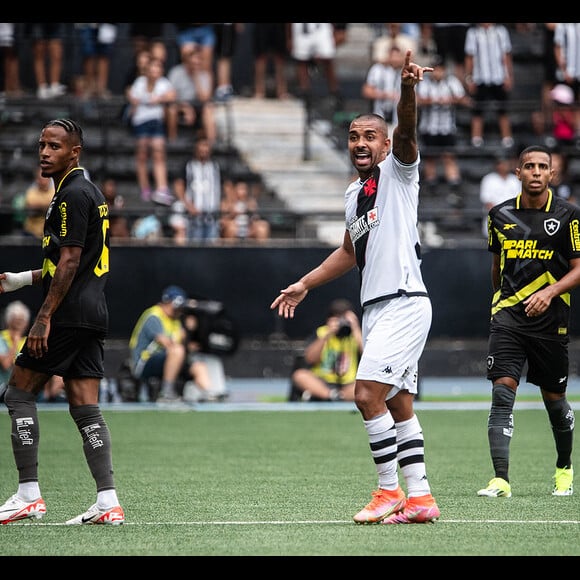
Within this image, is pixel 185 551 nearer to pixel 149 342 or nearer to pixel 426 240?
pixel 149 342

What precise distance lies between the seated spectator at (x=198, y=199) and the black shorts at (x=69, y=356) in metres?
12.9

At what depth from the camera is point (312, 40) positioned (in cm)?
2375

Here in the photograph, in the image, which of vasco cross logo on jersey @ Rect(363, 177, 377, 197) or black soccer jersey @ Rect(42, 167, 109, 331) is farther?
vasco cross logo on jersey @ Rect(363, 177, 377, 197)

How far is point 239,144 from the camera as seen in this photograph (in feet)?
76.5

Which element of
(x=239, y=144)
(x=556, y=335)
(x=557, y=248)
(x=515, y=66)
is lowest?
(x=556, y=335)

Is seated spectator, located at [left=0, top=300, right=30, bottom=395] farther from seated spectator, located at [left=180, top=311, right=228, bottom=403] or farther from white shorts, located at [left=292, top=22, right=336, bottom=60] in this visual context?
white shorts, located at [left=292, top=22, right=336, bottom=60]

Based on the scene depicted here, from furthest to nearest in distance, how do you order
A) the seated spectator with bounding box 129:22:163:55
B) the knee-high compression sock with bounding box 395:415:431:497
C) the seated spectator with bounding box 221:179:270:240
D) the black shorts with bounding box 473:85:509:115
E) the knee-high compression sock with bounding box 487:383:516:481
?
the black shorts with bounding box 473:85:509:115, the seated spectator with bounding box 129:22:163:55, the seated spectator with bounding box 221:179:270:240, the knee-high compression sock with bounding box 487:383:516:481, the knee-high compression sock with bounding box 395:415:431:497

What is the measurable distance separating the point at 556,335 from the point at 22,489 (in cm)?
374

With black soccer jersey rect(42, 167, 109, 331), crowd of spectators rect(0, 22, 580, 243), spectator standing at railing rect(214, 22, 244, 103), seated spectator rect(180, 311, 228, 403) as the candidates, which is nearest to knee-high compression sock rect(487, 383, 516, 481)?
black soccer jersey rect(42, 167, 109, 331)

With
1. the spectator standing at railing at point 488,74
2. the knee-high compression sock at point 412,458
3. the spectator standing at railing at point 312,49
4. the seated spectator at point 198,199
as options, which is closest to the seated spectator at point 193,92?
the seated spectator at point 198,199

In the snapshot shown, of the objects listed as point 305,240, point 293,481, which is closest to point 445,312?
point 305,240

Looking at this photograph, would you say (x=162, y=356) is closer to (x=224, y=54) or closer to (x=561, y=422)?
(x=224, y=54)

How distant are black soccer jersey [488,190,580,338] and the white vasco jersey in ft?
5.47

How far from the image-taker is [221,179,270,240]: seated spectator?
67.1 feet
